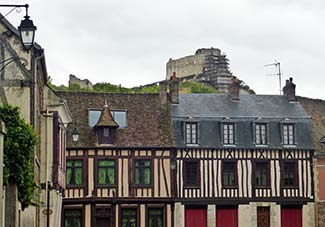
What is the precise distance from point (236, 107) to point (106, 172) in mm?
7458

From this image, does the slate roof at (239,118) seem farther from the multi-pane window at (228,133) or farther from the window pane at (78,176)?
the window pane at (78,176)

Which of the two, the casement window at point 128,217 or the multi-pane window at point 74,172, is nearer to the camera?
the multi-pane window at point 74,172

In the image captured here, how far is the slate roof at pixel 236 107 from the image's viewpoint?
126 feet

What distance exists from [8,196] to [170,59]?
65062 mm

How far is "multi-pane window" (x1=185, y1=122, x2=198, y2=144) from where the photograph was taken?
37162 mm

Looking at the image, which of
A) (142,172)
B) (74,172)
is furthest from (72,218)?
(142,172)

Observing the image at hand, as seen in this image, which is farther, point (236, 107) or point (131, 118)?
point (236, 107)

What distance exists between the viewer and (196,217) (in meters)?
36.9

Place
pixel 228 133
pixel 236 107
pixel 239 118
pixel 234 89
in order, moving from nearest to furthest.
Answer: pixel 228 133
pixel 239 118
pixel 236 107
pixel 234 89

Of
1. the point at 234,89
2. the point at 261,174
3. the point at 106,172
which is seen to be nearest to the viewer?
the point at 106,172

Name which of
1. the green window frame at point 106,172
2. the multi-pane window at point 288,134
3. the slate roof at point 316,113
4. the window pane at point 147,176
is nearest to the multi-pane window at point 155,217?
the window pane at point 147,176

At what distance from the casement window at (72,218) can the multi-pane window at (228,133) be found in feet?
24.7

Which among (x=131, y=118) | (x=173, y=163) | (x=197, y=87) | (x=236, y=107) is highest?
(x=197, y=87)

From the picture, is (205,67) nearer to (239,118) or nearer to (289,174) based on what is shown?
(239,118)
